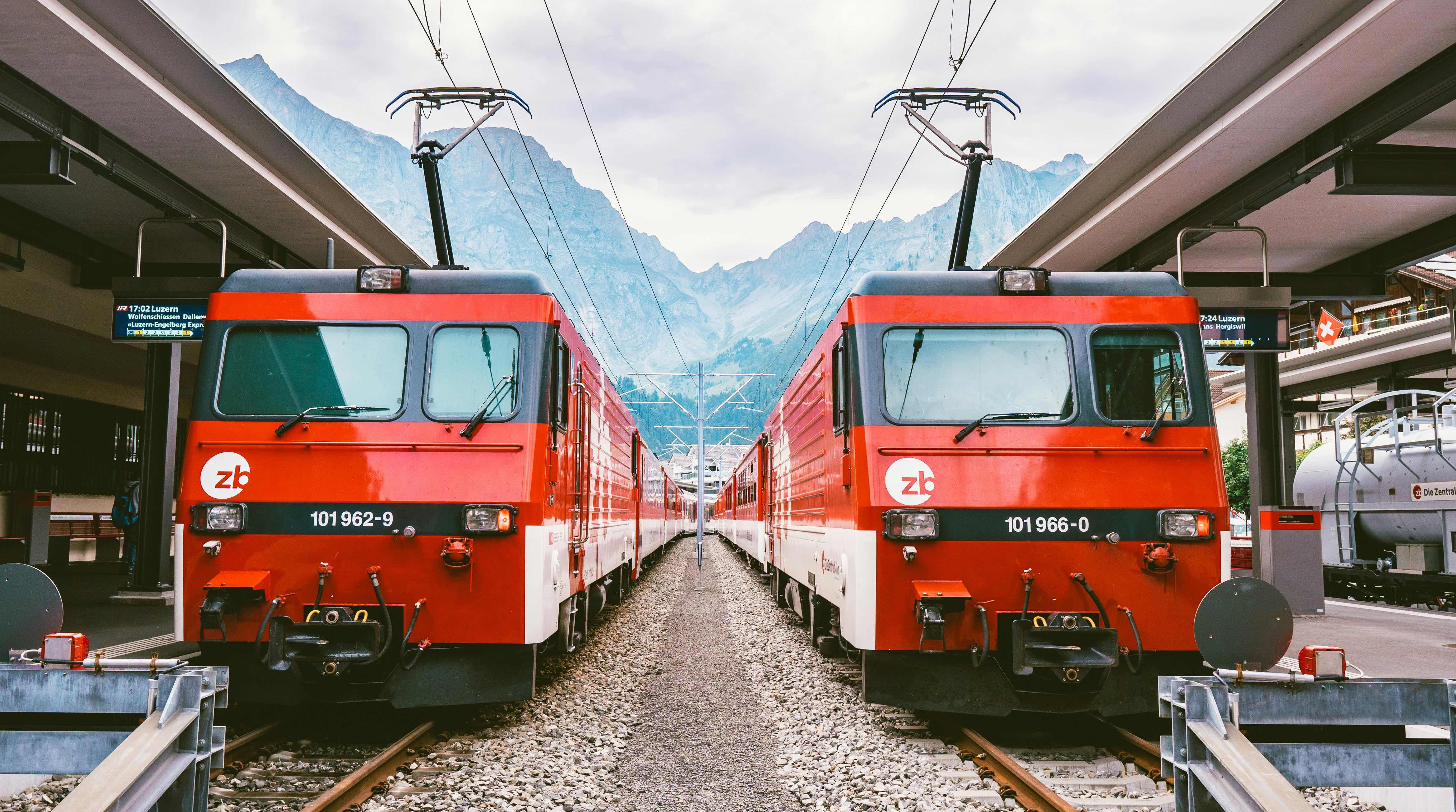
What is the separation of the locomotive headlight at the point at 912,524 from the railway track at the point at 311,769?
2.77m

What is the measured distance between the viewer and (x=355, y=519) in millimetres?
5930

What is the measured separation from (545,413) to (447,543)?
3.18ft

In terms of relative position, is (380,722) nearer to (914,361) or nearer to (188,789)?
(188,789)

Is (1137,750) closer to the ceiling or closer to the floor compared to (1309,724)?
closer to the floor

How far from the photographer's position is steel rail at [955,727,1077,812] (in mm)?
4535

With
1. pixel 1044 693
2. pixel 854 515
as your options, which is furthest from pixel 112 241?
pixel 1044 693

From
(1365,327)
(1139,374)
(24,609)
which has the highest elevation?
(1365,327)

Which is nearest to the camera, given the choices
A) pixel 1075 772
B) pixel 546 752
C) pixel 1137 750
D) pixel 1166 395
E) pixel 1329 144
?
pixel 1075 772

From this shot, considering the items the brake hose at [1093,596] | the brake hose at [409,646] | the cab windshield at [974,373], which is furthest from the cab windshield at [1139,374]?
the brake hose at [409,646]

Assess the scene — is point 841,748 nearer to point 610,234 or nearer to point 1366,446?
point 1366,446

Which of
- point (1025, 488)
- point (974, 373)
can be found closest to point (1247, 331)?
A: point (974, 373)

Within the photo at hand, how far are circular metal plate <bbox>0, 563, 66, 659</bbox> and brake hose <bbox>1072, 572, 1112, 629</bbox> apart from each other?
489 centimetres

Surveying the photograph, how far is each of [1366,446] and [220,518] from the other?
56.8 feet

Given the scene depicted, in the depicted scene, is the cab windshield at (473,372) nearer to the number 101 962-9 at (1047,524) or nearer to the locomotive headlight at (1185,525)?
the number 101 962-9 at (1047,524)
